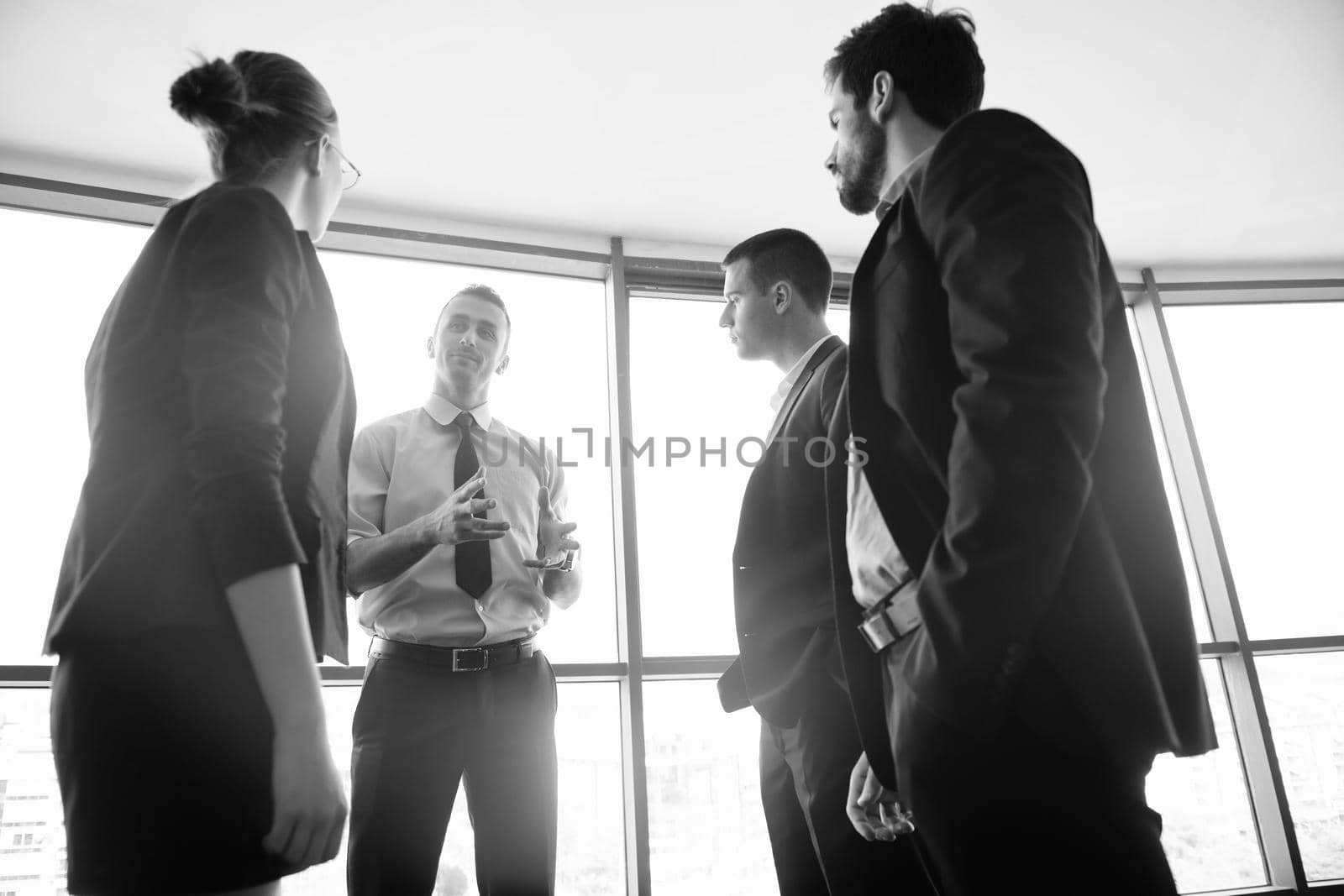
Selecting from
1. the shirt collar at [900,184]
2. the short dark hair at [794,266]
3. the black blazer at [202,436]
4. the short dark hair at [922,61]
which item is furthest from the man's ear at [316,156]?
the short dark hair at [794,266]

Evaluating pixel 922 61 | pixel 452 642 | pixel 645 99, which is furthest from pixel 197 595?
pixel 645 99

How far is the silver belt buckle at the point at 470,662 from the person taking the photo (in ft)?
5.94

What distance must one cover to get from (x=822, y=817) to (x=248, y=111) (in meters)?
1.38

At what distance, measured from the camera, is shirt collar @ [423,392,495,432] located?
221 centimetres

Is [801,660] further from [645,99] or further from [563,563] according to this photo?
[645,99]

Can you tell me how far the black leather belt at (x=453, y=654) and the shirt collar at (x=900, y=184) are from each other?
1.24 meters

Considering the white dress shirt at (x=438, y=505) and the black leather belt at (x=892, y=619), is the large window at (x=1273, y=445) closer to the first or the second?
the white dress shirt at (x=438, y=505)

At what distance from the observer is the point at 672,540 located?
12.1 feet

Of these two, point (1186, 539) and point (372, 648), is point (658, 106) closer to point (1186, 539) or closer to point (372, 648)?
point (372, 648)

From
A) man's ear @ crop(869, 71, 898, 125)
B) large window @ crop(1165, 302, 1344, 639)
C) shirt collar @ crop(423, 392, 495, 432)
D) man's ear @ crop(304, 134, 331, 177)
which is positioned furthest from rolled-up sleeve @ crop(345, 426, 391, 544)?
large window @ crop(1165, 302, 1344, 639)

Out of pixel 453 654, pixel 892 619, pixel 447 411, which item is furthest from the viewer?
pixel 447 411

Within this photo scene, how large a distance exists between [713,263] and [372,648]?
2699 millimetres

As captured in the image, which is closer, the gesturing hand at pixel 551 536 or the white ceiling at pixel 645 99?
the gesturing hand at pixel 551 536

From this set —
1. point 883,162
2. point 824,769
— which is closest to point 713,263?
point 883,162
